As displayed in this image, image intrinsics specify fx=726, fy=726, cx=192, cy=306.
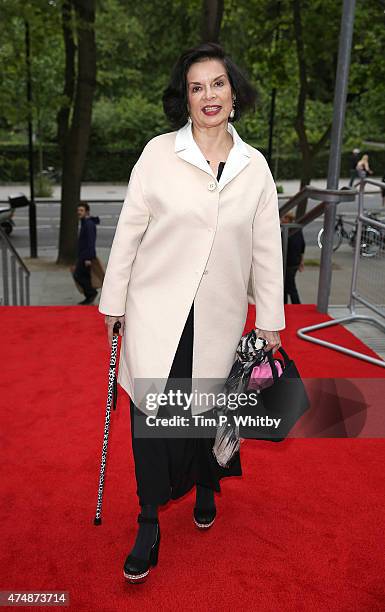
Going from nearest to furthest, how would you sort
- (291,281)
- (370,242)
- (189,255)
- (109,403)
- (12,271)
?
(189,255)
(109,403)
(370,242)
(12,271)
(291,281)

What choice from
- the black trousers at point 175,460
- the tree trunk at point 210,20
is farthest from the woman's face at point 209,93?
the tree trunk at point 210,20

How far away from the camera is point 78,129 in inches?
592

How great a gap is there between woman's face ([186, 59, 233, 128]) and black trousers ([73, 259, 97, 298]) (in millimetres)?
7780

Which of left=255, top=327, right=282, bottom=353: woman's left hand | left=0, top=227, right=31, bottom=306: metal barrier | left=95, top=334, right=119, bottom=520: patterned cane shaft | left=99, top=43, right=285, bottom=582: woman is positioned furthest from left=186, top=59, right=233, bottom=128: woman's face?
left=0, top=227, right=31, bottom=306: metal barrier

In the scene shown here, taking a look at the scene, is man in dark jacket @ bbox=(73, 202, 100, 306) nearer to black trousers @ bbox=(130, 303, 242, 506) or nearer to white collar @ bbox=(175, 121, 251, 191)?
black trousers @ bbox=(130, 303, 242, 506)

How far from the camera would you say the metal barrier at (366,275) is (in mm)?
5621

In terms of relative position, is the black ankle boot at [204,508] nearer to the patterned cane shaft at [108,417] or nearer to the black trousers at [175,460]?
the black trousers at [175,460]

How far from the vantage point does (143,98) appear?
3766 cm

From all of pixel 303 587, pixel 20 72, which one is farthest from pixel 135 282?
pixel 20 72

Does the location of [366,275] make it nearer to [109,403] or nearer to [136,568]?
[109,403]

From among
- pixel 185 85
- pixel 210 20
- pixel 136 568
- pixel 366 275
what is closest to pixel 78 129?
pixel 210 20

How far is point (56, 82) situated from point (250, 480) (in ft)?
89.0

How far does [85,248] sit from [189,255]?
25.2 feet

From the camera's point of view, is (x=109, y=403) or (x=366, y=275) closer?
(x=109, y=403)
